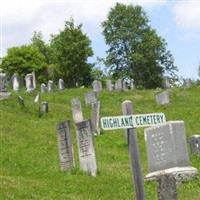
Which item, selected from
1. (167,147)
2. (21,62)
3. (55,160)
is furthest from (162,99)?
(21,62)

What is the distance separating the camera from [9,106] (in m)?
30.0

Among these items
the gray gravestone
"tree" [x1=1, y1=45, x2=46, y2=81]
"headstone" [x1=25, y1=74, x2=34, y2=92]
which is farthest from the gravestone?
"tree" [x1=1, y1=45, x2=46, y2=81]

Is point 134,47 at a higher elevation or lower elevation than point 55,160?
higher

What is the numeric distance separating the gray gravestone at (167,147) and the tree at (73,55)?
50682 mm

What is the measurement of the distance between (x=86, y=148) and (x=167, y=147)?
10.3ft

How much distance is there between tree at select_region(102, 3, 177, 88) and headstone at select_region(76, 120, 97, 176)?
5527 centimetres

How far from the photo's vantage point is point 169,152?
1477 centimetres

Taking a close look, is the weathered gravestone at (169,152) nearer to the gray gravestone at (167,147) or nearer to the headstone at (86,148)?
the gray gravestone at (167,147)

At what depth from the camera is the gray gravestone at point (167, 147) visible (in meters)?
14.8

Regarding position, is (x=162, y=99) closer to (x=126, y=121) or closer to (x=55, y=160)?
(x=55, y=160)

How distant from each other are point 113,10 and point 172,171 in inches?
2519

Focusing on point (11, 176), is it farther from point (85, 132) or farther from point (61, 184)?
point (85, 132)

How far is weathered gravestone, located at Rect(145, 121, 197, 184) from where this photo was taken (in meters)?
14.8

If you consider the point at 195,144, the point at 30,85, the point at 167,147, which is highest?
the point at 30,85
